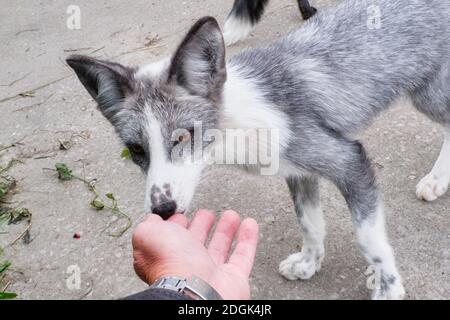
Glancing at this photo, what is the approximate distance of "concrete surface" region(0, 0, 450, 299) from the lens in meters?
2.96

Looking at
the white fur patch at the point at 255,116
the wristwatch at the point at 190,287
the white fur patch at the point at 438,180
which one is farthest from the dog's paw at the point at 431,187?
the wristwatch at the point at 190,287

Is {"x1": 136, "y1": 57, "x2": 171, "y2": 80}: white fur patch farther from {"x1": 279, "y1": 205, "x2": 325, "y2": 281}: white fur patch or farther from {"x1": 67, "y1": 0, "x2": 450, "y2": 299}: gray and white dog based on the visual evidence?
{"x1": 279, "y1": 205, "x2": 325, "y2": 281}: white fur patch

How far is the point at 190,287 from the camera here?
5.90ft

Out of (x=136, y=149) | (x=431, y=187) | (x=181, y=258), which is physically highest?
(x=136, y=149)

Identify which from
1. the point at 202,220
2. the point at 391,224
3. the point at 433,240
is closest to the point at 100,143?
the point at 202,220

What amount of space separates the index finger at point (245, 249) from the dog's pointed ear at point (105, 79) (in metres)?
0.83

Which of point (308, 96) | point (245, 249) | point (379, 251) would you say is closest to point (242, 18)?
point (308, 96)

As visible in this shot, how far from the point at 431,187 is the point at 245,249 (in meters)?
1.51

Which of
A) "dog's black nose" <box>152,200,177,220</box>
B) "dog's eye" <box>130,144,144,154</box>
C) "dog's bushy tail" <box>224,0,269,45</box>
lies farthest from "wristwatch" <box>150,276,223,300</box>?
"dog's bushy tail" <box>224,0,269,45</box>

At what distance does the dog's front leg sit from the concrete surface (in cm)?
8

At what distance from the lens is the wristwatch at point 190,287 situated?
1.79 meters

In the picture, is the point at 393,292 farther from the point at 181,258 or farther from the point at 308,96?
the point at 181,258

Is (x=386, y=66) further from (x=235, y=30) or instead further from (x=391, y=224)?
(x=235, y=30)

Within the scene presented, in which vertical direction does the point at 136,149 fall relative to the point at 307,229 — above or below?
above
